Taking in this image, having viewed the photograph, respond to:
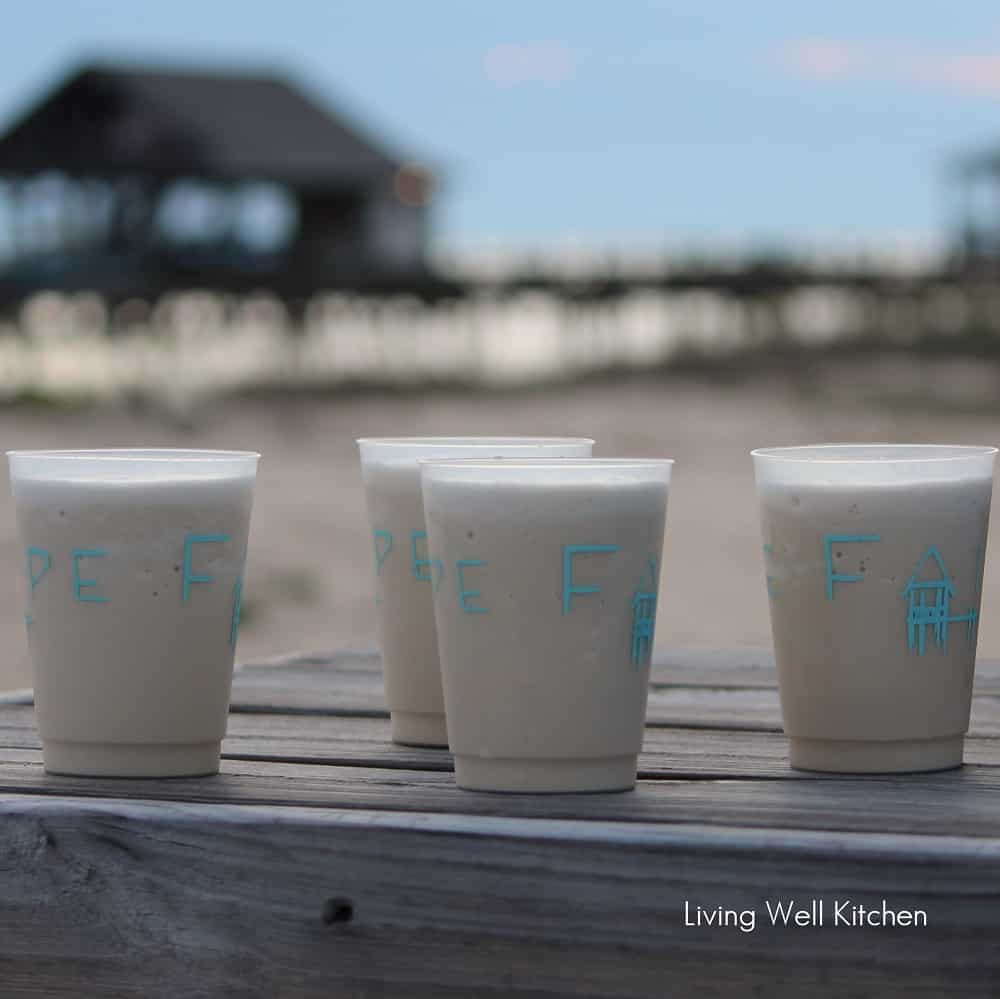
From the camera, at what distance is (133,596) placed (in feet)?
6.05

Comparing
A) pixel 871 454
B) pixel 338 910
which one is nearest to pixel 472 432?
pixel 871 454

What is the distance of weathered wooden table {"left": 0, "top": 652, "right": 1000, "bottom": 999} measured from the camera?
5.07 ft

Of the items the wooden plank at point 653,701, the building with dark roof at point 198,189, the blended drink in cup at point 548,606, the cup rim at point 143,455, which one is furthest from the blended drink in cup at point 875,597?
the building with dark roof at point 198,189

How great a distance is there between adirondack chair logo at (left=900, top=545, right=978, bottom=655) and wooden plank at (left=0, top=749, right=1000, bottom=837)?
0.49 feet

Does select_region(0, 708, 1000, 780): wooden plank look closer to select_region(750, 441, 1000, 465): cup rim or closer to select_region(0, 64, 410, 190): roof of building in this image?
select_region(750, 441, 1000, 465): cup rim

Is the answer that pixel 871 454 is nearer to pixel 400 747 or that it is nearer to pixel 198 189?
pixel 400 747

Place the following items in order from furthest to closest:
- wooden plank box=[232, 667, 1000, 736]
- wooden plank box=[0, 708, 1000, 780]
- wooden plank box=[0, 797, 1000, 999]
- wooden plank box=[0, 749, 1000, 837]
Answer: wooden plank box=[232, 667, 1000, 736] < wooden plank box=[0, 708, 1000, 780] < wooden plank box=[0, 749, 1000, 837] < wooden plank box=[0, 797, 1000, 999]

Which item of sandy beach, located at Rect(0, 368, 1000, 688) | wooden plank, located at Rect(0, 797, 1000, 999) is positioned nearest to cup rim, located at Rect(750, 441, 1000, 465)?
wooden plank, located at Rect(0, 797, 1000, 999)

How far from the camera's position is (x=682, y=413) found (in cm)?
2209

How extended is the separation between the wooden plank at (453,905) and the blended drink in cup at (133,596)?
0.15 m

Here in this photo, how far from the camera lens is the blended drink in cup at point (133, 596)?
6.05 ft

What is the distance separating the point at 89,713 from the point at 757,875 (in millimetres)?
722

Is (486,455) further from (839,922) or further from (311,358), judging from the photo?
(311,358)

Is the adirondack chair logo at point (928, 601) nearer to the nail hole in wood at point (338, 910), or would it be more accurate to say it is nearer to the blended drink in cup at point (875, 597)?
the blended drink in cup at point (875, 597)
